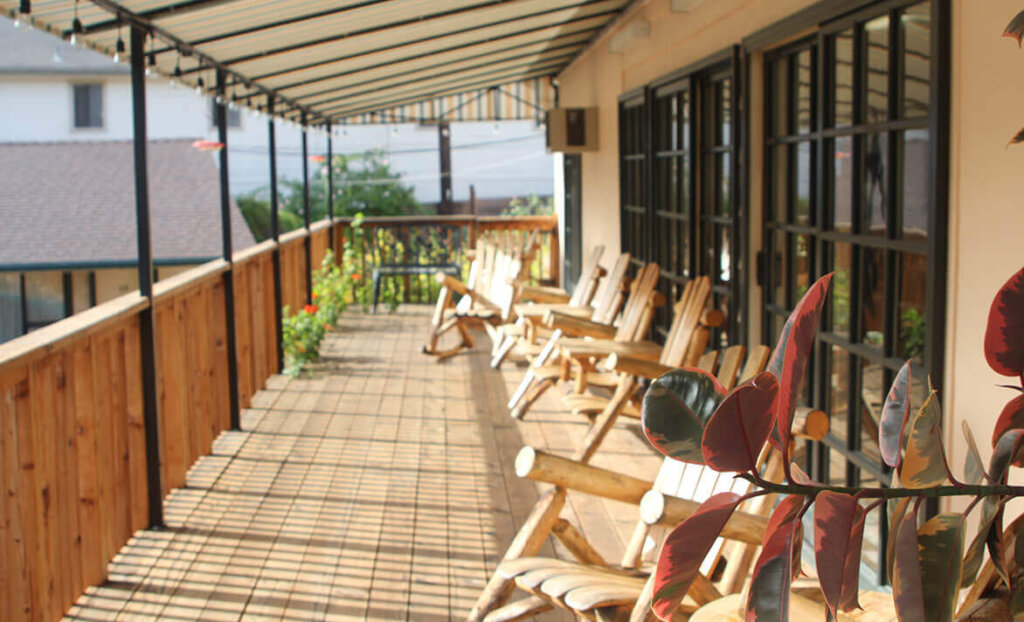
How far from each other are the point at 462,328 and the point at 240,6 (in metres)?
4.39

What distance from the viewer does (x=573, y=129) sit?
7.86m

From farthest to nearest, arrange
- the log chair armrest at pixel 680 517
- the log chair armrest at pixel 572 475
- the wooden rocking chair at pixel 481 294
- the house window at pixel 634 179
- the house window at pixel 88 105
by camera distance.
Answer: the house window at pixel 88 105, the wooden rocking chair at pixel 481 294, the house window at pixel 634 179, the log chair armrest at pixel 572 475, the log chair armrest at pixel 680 517

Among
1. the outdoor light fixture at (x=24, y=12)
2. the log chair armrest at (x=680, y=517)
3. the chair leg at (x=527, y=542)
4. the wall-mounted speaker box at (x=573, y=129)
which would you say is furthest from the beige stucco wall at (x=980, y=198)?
the wall-mounted speaker box at (x=573, y=129)

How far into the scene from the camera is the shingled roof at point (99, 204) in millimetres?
17953

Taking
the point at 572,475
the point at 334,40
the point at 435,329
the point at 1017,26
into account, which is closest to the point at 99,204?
the point at 435,329

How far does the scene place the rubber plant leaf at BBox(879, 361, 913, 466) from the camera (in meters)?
0.97

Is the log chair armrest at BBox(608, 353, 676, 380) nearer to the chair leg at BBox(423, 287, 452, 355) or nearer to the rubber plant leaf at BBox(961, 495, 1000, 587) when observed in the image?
the rubber plant leaf at BBox(961, 495, 1000, 587)

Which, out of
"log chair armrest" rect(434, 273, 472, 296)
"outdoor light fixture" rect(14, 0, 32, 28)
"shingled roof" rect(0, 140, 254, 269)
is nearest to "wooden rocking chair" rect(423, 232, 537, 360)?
"log chair armrest" rect(434, 273, 472, 296)

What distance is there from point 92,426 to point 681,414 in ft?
9.28

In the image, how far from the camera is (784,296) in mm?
3961

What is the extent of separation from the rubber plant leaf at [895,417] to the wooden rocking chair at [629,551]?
38.5 inches

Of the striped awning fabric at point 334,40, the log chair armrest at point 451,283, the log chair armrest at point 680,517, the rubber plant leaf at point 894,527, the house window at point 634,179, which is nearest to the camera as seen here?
the rubber plant leaf at point 894,527

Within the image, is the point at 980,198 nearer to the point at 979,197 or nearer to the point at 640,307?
the point at 979,197

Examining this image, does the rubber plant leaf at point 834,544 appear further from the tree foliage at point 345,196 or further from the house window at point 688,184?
the tree foliage at point 345,196
